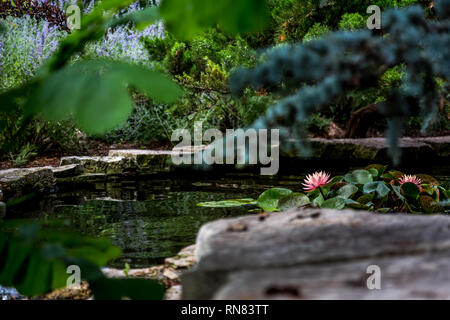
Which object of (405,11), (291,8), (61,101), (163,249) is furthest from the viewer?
(291,8)

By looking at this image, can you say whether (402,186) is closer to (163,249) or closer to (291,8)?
(163,249)

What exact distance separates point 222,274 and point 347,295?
0.20m

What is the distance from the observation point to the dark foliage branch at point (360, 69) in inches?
29.9

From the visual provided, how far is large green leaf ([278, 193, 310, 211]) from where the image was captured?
2432 mm

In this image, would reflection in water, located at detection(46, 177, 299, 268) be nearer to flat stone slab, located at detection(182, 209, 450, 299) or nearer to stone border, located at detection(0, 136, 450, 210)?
stone border, located at detection(0, 136, 450, 210)

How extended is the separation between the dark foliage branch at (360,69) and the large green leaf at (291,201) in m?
1.62

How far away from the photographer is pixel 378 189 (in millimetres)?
2395

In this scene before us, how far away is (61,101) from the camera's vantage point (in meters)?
0.53

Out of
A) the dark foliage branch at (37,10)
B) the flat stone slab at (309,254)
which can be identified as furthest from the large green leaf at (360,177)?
the dark foliage branch at (37,10)

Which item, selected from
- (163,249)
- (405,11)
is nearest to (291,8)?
(163,249)

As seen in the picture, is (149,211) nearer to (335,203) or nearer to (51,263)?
(335,203)

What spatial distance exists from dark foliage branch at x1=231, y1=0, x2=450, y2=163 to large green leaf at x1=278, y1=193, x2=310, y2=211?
162 centimetres
